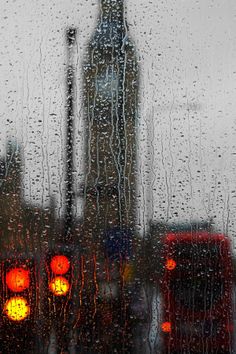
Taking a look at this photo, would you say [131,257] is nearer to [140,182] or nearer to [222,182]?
[140,182]

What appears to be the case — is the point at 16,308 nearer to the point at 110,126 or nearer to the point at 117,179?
the point at 117,179

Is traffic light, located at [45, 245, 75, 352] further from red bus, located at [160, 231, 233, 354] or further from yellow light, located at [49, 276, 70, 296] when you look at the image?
red bus, located at [160, 231, 233, 354]

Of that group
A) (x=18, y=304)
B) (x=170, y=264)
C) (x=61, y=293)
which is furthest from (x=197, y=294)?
(x=18, y=304)

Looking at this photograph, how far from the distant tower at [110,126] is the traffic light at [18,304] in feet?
0.64

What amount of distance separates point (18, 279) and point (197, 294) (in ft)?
1.63

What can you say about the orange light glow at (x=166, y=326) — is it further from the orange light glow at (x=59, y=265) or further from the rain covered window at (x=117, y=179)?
the orange light glow at (x=59, y=265)

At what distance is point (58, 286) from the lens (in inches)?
58.1

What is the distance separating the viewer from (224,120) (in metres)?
→ 1.54

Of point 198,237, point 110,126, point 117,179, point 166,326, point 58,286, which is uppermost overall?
point 110,126

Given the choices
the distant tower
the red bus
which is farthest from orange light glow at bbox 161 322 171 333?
the distant tower

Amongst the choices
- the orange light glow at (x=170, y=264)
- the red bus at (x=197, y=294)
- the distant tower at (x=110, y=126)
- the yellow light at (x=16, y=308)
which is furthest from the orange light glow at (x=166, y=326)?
the yellow light at (x=16, y=308)

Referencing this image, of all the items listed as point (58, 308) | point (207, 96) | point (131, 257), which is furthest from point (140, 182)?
point (58, 308)

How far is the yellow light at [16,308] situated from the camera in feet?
4.87

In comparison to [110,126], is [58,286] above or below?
below
